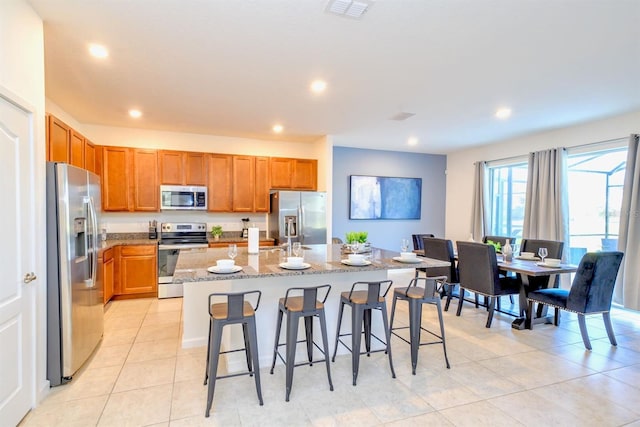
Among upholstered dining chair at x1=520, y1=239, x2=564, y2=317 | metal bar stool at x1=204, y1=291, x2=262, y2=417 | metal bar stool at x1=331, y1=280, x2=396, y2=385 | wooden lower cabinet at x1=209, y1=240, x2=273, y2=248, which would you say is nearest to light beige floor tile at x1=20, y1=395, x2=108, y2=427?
metal bar stool at x1=204, y1=291, x2=262, y2=417

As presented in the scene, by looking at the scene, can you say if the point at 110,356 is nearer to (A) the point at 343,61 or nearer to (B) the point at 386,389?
(B) the point at 386,389

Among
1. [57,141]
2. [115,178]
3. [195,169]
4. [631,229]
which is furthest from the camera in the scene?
[195,169]

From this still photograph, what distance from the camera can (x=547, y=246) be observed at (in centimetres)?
455

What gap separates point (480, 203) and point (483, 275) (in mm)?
3143

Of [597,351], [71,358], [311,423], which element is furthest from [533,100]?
[71,358]

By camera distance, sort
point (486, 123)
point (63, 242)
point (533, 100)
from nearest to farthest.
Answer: point (63, 242) < point (533, 100) < point (486, 123)

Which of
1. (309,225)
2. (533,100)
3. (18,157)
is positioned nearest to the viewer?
(18,157)

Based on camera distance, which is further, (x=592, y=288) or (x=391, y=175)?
(x=391, y=175)

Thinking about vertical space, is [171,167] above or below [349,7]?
below

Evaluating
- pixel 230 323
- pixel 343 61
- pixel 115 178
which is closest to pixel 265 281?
pixel 230 323

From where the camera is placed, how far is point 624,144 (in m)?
4.52

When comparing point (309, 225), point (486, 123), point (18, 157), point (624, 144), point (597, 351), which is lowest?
point (597, 351)

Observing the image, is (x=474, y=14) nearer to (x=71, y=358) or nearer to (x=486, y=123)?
(x=486, y=123)

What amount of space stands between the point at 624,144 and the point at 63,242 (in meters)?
6.54
